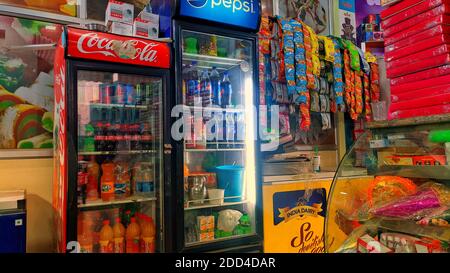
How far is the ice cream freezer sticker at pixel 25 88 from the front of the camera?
103 inches

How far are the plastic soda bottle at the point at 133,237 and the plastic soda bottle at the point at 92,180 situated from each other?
0.36 m

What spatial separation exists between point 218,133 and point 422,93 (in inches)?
65.6

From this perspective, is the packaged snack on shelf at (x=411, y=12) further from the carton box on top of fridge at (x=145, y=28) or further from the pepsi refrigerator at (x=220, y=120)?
the carton box on top of fridge at (x=145, y=28)

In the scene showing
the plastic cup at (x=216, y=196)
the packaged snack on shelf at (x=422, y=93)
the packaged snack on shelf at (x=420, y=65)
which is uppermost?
the packaged snack on shelf at (x=420, y=65)

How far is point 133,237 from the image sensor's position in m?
2.54

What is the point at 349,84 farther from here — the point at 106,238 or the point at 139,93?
the point at 106,238

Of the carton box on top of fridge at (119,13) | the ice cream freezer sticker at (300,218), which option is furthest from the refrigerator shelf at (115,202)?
the carton box on top of fridge at (119,13)

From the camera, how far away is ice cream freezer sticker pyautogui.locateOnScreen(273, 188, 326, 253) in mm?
3133

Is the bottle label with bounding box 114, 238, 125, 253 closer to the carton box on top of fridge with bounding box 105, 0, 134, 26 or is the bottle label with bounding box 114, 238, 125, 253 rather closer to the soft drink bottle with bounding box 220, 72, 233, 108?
the soft drink bottle with bounding box 220, 72, 233, 108

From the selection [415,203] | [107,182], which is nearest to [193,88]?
[107,182]

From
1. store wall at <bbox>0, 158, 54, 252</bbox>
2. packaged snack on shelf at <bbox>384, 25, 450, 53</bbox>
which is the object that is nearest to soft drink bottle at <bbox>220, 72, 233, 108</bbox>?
packaged snack on shelf at <bbox>384, 25, 450, 53</bbox>

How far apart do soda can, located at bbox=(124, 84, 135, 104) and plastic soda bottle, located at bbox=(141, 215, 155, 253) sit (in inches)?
39.0

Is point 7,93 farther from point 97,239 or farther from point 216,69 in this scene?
point 216,69
